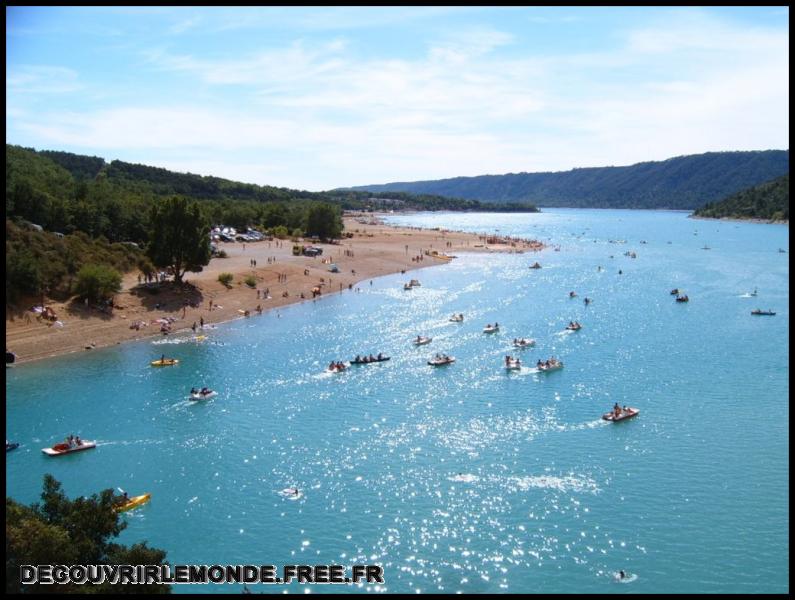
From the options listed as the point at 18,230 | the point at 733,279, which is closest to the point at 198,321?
the point at 18,230

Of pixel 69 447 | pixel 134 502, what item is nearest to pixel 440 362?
pixel 69 447

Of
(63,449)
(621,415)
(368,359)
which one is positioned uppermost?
(368,359)

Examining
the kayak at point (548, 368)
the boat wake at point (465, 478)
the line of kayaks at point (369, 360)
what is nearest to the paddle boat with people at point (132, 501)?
the boat wake at point (465, 478)

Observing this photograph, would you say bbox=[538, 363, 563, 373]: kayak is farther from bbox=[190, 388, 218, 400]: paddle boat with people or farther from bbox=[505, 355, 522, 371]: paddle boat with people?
bbox=[190, 388, 218, 400]: paddle boat with people

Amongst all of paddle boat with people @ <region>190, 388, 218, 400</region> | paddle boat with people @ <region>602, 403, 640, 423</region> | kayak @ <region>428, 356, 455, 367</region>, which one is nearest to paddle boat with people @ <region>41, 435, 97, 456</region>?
paddle boat with people @ <region>190, 388, 218, 400</region>

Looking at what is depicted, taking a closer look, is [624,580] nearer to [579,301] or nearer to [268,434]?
[268,434]

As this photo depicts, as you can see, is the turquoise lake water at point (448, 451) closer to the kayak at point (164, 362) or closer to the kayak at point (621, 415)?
the kayak at point (621, 415)

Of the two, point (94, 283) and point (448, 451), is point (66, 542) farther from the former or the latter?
point (94, 283)
